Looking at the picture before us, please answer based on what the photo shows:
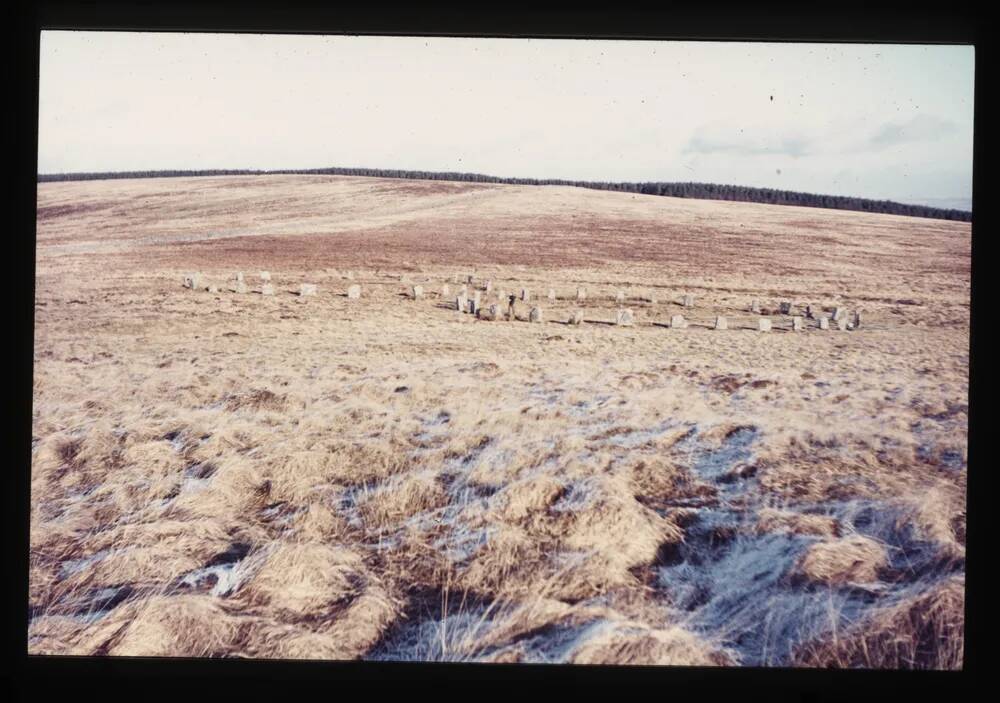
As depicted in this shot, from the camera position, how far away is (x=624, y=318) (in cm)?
276

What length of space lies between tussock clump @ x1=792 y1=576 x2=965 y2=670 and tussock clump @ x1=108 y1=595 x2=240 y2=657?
1.94m

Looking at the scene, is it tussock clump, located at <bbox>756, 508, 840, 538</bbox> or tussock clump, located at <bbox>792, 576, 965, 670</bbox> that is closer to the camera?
tussock clump, located at <bbox>792, 576, 965, 670</bbox>

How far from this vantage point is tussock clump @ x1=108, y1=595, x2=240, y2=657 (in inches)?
89.7

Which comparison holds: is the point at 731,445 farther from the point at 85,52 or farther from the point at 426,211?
the point at 85,52

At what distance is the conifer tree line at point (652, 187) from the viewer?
268 centimetres

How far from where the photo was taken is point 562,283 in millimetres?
2846

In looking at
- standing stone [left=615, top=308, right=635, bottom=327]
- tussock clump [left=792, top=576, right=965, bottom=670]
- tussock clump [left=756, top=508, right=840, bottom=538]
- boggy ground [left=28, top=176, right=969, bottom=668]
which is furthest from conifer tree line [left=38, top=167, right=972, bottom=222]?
tussock clump [left=792, top=576, right=965, bottom=670]

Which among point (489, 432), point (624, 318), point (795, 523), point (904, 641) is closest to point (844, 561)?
point (795, 523)

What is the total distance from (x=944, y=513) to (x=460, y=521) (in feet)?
5.65

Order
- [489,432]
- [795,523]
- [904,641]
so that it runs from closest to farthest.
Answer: [904,641] < [795,523] < [489,432]

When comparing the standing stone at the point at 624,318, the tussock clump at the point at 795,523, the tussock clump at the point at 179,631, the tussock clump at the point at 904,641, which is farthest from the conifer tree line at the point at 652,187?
the tussock clump at the point at 179,631

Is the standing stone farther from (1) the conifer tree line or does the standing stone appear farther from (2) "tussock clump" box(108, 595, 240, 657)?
(2) "tussock clump" box(108, 595, 240, 657)

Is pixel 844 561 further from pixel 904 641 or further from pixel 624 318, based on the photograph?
pixel 624 318

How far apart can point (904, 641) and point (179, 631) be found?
8.04 feet
